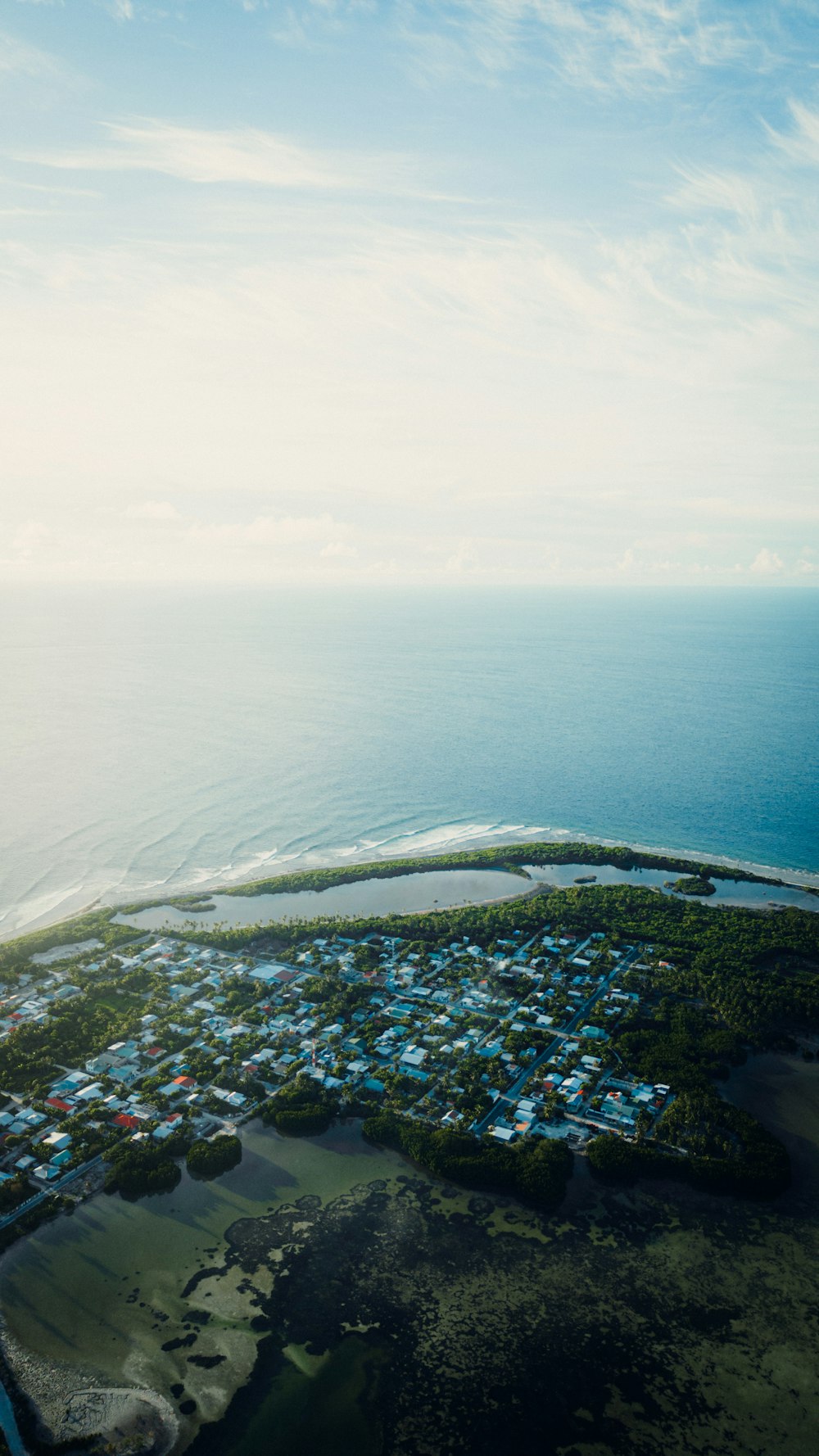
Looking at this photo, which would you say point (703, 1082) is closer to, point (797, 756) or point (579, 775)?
point (579, 775)

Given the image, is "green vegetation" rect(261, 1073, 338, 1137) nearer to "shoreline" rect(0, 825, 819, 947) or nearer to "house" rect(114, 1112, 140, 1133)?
"house" rect(114, 1112, 140, 1133)

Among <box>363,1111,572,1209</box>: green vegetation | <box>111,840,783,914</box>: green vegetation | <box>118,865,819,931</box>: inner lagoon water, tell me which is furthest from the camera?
<box>111,840,783,914</box>: green vegetation

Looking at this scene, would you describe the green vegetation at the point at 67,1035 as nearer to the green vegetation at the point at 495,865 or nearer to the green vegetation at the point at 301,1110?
the green vegetation at the point at 301,1110

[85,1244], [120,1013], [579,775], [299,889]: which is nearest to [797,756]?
[579,775]

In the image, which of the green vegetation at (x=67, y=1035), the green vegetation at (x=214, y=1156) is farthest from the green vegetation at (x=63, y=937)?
the green vegetation at (x=214, y=1156)

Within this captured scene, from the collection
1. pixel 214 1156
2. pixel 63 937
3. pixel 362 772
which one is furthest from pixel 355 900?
pixel 214 1156

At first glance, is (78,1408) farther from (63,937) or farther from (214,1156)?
(63,937)

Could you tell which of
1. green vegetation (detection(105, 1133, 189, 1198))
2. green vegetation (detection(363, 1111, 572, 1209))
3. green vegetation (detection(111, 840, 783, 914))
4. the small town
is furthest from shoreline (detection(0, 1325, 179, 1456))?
green vegetation (detection(111, 840, 783, 914))
